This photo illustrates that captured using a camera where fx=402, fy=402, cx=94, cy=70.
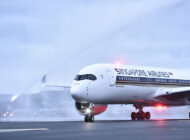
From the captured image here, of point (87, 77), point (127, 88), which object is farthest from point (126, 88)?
point (87, 77)

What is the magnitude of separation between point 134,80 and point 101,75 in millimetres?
3985

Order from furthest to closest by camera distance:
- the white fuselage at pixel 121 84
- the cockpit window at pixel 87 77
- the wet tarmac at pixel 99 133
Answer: the cockpit window at pixel 87 77 → the white fuselage at pixel 121 84 → the wet tarmac at pixel 99 133

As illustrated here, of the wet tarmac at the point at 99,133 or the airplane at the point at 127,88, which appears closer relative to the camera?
the wet tarmac at the point at 99,133

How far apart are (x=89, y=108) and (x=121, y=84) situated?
3720 millimetres

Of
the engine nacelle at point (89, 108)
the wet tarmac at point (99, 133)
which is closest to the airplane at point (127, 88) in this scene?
the engine nacelle at point (89, 108)

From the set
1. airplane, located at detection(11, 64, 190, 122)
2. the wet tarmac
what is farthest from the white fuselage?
the wet tarmac

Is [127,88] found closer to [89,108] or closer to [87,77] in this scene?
[87,77]

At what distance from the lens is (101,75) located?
32.2 m

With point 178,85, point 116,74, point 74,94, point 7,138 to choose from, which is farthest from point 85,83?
point 7,138

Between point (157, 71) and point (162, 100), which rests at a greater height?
point (157, 71)

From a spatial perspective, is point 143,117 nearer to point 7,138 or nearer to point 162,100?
point 162,100

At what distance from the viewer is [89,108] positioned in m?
31.6

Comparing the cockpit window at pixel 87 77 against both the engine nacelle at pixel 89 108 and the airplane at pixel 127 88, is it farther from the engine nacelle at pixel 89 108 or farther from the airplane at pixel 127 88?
the engine nacelle at pixel 89 108

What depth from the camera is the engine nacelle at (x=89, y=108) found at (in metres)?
31.3
